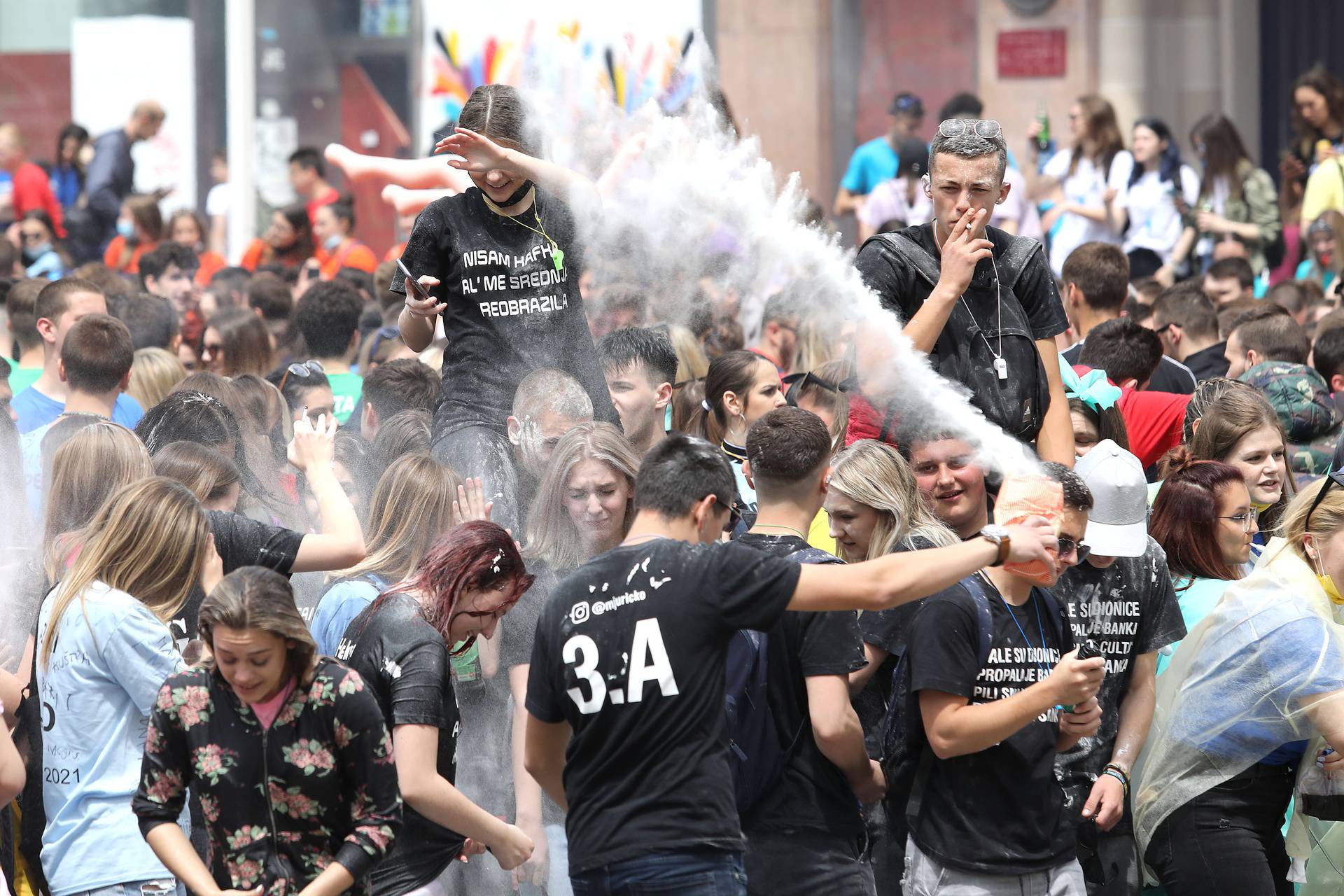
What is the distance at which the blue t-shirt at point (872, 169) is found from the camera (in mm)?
12453

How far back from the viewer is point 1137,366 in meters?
6.58

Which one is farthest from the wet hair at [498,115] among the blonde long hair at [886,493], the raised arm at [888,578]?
the raised arm at [888,578]

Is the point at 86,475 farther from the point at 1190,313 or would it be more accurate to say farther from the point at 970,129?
the point at 1190,313

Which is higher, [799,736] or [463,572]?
[463,572]

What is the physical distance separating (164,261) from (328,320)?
2933mm

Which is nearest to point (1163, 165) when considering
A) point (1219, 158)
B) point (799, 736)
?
point (1219, 158)

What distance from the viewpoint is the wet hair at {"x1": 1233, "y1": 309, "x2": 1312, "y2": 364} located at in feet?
23.5

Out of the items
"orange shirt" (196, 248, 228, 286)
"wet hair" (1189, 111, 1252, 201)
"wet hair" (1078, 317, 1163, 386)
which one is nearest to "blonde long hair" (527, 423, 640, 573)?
"wet hair" (1078, 317, 1163, 386)

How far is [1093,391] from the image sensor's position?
564cm

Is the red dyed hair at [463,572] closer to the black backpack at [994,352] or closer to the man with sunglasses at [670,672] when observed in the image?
the man with sunglasses at [670,672]

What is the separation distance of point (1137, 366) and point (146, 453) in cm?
365

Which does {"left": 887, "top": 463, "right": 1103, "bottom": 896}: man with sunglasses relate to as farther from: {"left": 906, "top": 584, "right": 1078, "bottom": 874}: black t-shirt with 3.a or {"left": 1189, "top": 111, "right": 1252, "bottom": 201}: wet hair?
{"left": 1189, "top": 111, "right": 1252, "bottom": 201}: wet hair

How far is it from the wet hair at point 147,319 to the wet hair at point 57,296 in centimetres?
91

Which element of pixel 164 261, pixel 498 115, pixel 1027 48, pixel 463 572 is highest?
pixel 1027 48
